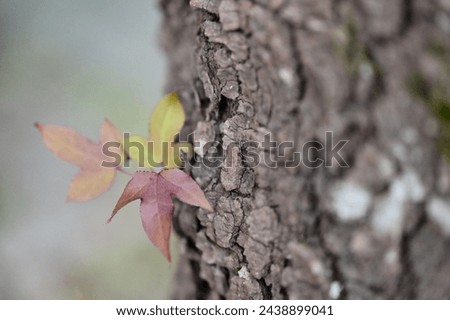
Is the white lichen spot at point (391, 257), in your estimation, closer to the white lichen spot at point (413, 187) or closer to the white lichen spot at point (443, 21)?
the white lichen spot at point (413, 187)

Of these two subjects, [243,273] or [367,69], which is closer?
[367,69]

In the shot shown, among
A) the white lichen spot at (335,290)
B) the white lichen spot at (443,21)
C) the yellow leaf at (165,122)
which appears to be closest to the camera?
the white lichen spot at (443,21)

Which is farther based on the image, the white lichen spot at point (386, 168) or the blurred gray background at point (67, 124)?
the blurred gray background at point (67, 124)

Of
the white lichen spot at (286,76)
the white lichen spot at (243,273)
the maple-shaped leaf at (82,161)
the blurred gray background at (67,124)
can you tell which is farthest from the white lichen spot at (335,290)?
the blurred gray background at (67,124)

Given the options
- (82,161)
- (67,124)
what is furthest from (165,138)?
(67,124)

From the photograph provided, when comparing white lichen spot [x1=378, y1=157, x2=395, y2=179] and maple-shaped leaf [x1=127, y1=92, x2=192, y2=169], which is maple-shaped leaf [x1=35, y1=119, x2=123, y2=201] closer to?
maple-shaped leaf [x1=127, y1=92, x2=192, y2=169]

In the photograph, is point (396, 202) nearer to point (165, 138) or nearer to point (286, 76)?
point (286, 76)
